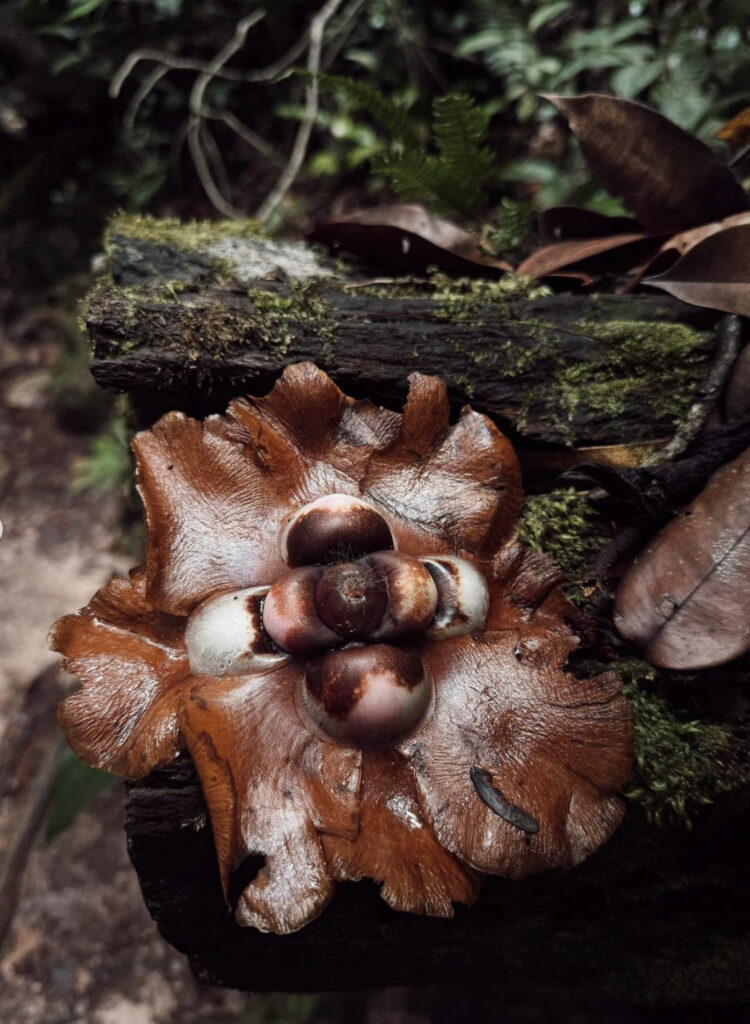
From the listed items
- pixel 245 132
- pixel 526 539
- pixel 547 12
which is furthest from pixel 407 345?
pixel 245 132

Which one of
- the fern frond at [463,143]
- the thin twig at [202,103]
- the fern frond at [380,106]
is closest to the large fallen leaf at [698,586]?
the fern frond at [463,143]

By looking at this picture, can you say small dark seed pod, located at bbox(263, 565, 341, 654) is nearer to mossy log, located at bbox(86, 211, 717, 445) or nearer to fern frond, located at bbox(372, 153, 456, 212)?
mossy log, located at bbox(86, 211, 717, 445)

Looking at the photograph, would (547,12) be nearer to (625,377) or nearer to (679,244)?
(679,244)

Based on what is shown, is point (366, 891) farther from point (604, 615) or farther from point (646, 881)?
point (604, 615)

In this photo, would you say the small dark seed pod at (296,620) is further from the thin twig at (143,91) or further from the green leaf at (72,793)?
the thin twig at (143,91)

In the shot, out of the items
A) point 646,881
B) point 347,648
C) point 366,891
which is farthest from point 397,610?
point 646,881

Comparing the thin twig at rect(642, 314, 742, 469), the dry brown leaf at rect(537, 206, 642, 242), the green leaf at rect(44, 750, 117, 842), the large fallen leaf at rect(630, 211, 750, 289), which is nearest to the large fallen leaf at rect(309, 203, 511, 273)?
the dry brown leaf at rect(537, 206, 642, 242)
